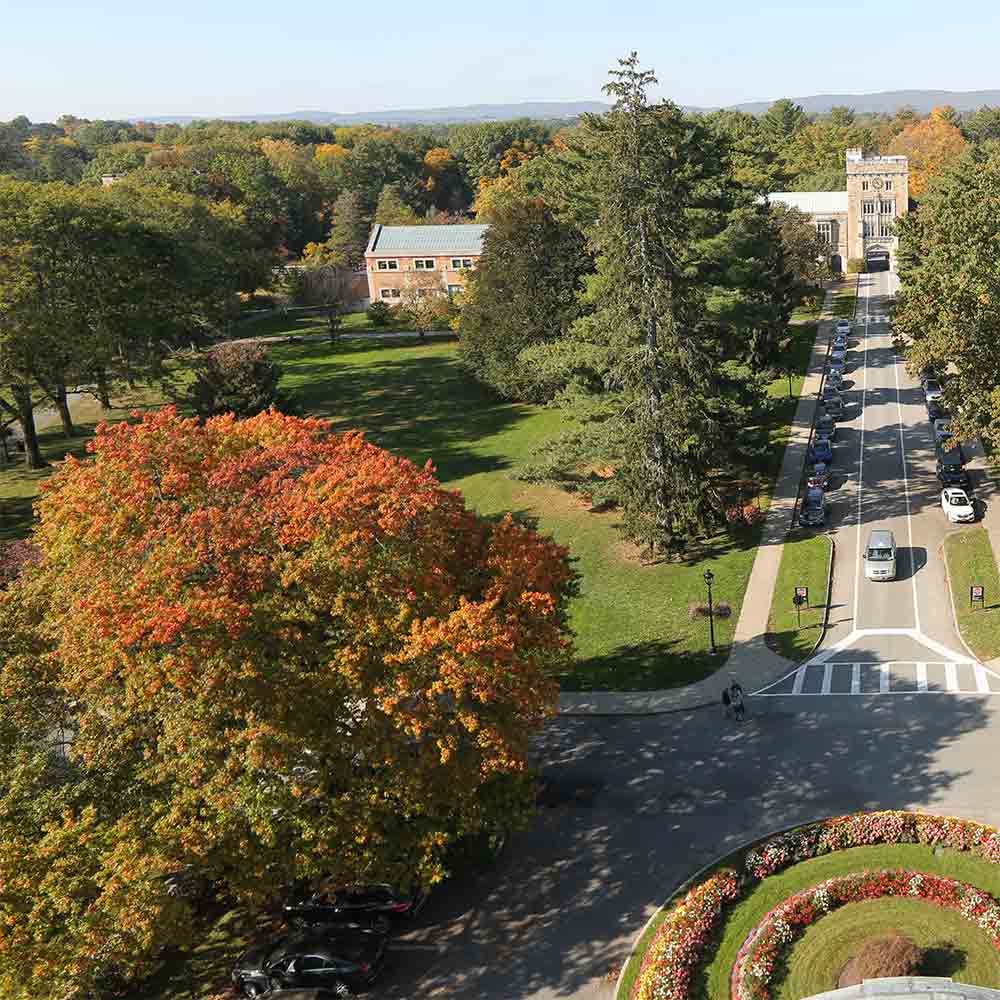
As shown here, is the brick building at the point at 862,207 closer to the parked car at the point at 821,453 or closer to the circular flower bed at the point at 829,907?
the parked car at the point at 821,453

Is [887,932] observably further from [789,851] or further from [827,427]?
[827,427]

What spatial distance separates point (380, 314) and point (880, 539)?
68.2 metres

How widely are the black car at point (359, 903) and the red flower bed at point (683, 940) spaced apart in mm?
5886

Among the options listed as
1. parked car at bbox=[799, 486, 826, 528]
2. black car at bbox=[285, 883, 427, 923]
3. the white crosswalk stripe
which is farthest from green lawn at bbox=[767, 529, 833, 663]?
black car at bbox=[285, 883, 427, 923]

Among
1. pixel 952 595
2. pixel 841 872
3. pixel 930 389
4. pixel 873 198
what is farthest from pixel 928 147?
pixel 841 872

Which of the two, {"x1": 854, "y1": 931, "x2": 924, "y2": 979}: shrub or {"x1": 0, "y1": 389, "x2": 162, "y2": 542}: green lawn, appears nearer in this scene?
{"x1": 854, "y1": 931, "x2": 924, "y2": 979}: shrub

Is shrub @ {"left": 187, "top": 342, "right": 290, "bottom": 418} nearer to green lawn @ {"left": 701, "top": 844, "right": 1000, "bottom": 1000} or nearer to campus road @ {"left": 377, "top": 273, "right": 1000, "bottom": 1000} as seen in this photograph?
campus road @ {"left": 377, "top": 273, "right": 1000, "bottom": 1000}

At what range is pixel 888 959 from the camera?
1969 centimetres

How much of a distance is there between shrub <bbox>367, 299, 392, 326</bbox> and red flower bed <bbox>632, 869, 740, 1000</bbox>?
82625 millimetres

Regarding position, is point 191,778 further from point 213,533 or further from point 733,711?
point 733,711

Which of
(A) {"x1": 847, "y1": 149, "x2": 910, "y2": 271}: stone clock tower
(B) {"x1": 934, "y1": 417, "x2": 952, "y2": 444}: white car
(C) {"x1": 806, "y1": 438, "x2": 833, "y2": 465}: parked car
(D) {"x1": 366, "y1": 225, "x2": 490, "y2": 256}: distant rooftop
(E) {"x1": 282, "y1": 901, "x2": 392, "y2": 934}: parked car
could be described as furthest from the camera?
(A) {"x1": 847, "y1": 149, "x2": 910, "y2": 271}: stone clock tower

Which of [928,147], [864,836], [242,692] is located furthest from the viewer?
[928,147]

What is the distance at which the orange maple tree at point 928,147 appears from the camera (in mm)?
122500

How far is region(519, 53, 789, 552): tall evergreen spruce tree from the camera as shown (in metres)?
39.4
